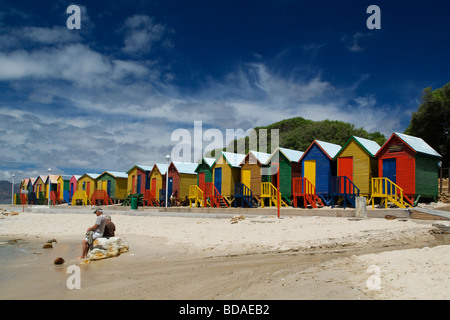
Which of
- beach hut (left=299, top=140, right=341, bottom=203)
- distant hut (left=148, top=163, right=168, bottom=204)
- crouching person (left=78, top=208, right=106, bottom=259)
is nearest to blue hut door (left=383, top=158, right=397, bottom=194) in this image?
beach hut (left=299, top=140, right=341, bottom=203)

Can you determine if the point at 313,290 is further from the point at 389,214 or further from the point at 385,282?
the point at 389,214

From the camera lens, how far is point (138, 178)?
3881 cm

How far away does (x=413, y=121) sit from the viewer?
34.5 meters

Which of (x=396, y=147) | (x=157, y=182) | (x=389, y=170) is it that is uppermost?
(x=396, y=147)

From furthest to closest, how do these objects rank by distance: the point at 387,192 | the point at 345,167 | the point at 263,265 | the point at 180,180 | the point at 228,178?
the point at 180,180 < the point at 228,178 < the point at 345,167 < the point at 387,192 < the point at 263,265

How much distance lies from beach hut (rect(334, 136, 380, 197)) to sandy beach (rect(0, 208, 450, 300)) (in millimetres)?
6972

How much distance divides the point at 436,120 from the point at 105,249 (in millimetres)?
32012

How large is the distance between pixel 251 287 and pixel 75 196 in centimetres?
4424

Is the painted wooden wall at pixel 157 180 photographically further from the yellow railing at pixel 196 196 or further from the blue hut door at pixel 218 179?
the blue hut door at pixel 218 179

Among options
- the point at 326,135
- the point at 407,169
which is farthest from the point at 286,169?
the point at 326,135

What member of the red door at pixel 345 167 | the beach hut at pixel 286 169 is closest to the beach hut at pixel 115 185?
the beach hut at pixel 286 169

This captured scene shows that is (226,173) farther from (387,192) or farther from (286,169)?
(387,192)

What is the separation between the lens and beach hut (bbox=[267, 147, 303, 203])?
80.3ft
